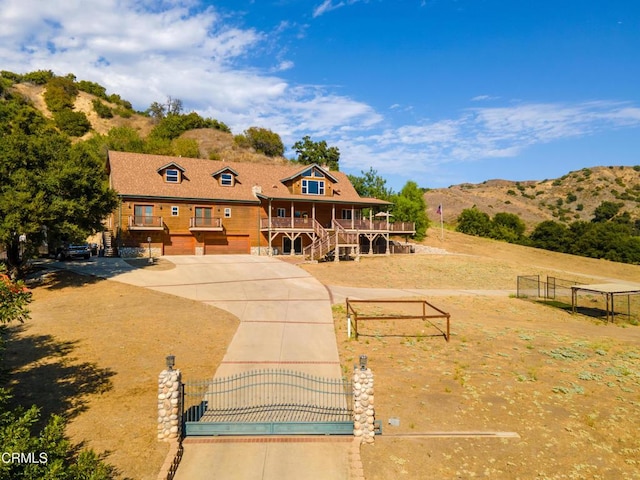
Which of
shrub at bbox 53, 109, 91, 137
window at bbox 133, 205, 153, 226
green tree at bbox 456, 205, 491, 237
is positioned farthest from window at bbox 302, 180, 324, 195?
shrub at bbox 53, 109, 91, 137

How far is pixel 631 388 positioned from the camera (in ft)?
41.9

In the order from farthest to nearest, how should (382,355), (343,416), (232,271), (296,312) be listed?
(232,271), (296,312), (382,355), (343,416)

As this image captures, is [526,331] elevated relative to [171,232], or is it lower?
lower

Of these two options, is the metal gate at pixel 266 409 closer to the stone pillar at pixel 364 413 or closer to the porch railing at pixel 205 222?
the stone pillar at pixel 364 413

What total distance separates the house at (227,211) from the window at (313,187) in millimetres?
116

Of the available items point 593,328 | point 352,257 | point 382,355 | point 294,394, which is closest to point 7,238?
point 294,394

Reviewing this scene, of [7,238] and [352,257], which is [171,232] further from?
[352,257]

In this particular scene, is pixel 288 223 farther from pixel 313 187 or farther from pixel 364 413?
pixel 364 413

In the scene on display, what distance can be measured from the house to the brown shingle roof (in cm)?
9

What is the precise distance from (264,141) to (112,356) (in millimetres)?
77423

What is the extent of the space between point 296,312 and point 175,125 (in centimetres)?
7758

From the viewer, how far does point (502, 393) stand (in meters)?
12.1

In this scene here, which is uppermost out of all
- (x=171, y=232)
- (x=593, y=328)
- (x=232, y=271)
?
(x=171, y=232)

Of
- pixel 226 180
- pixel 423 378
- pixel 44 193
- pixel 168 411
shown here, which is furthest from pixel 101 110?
pixel 423 378
